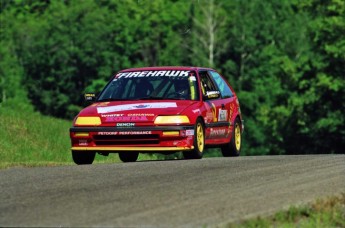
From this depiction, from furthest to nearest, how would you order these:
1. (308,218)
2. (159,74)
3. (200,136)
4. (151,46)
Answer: (151,46) → (159,74) → (200,136) → (308,218)

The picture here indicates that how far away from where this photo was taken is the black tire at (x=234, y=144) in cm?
1939

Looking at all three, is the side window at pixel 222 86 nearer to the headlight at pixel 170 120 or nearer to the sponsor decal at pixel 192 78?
the sponsor decal at pixel 192 78

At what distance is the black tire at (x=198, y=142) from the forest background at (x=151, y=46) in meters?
47.9

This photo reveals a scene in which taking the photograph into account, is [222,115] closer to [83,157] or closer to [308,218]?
[83,157]

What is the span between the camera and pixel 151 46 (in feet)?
302

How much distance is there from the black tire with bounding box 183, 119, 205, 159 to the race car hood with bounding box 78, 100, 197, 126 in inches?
14.3

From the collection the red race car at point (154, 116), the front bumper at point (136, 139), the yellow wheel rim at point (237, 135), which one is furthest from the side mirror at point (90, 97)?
the yellow wheel rim at point (237, 135)

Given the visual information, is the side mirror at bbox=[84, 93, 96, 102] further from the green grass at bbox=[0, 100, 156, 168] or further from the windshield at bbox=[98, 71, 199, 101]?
the green grass at bbox=[0, 100, 156, 168]

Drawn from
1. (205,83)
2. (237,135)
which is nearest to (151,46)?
(237,135)

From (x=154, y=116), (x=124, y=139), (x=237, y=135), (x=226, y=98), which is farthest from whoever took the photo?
(x=237, y=135)

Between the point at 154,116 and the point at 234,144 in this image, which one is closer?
the point at 154,116

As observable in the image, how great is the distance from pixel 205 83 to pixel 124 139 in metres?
2.42

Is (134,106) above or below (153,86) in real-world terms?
below

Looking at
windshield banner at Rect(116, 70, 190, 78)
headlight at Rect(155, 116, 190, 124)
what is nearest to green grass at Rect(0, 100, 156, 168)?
windshield banner at Rect(116, 70, 190, 78)
